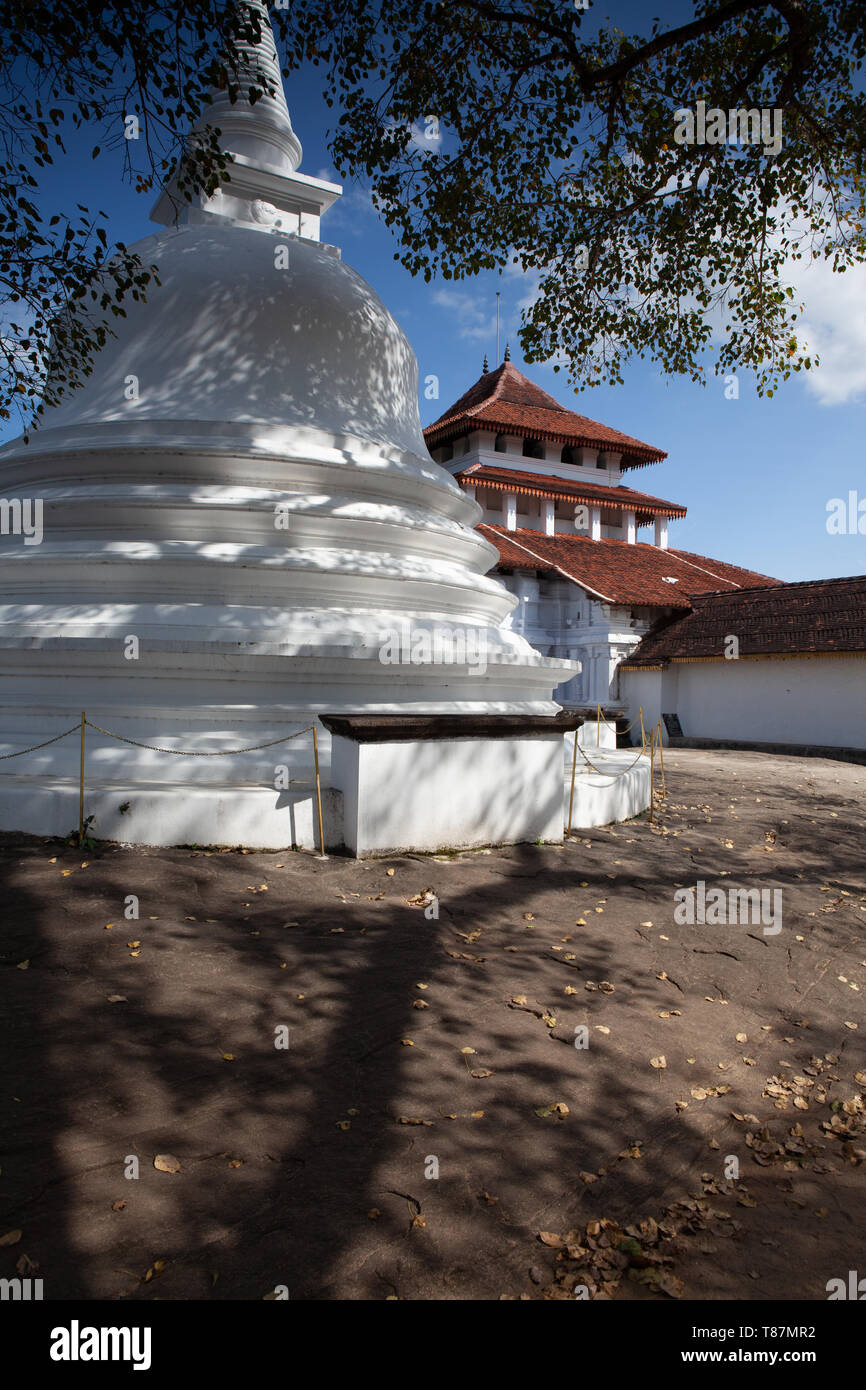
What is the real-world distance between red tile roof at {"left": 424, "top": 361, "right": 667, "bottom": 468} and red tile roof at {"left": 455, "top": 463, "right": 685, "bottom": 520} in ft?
4.45

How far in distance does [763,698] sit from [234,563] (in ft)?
54.7

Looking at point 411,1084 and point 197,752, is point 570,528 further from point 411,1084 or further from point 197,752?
point 411,1084

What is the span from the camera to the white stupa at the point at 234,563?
6.08 metres

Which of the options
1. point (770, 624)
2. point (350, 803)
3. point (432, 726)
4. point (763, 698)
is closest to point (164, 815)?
point (350, 803)

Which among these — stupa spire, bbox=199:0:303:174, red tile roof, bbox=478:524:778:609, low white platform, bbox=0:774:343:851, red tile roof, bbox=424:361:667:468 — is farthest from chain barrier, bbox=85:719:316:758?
red tile roof, bbox=424:361:667:468

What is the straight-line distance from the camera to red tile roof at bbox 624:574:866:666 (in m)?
18.7

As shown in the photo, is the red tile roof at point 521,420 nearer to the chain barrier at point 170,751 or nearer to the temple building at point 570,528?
the temple building at point 570,528

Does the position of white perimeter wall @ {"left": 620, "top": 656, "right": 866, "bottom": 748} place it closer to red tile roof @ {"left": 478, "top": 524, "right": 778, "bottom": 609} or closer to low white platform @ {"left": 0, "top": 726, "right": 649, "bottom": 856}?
red tile roof @ {"left": 478, "top": 524, "right": 778, "bottom": 609}

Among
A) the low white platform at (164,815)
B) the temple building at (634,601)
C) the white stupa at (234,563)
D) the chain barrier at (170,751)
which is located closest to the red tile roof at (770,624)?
the temple building at (634,601)

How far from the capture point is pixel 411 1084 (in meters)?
3.13

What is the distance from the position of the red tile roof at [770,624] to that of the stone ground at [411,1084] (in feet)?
48.7
